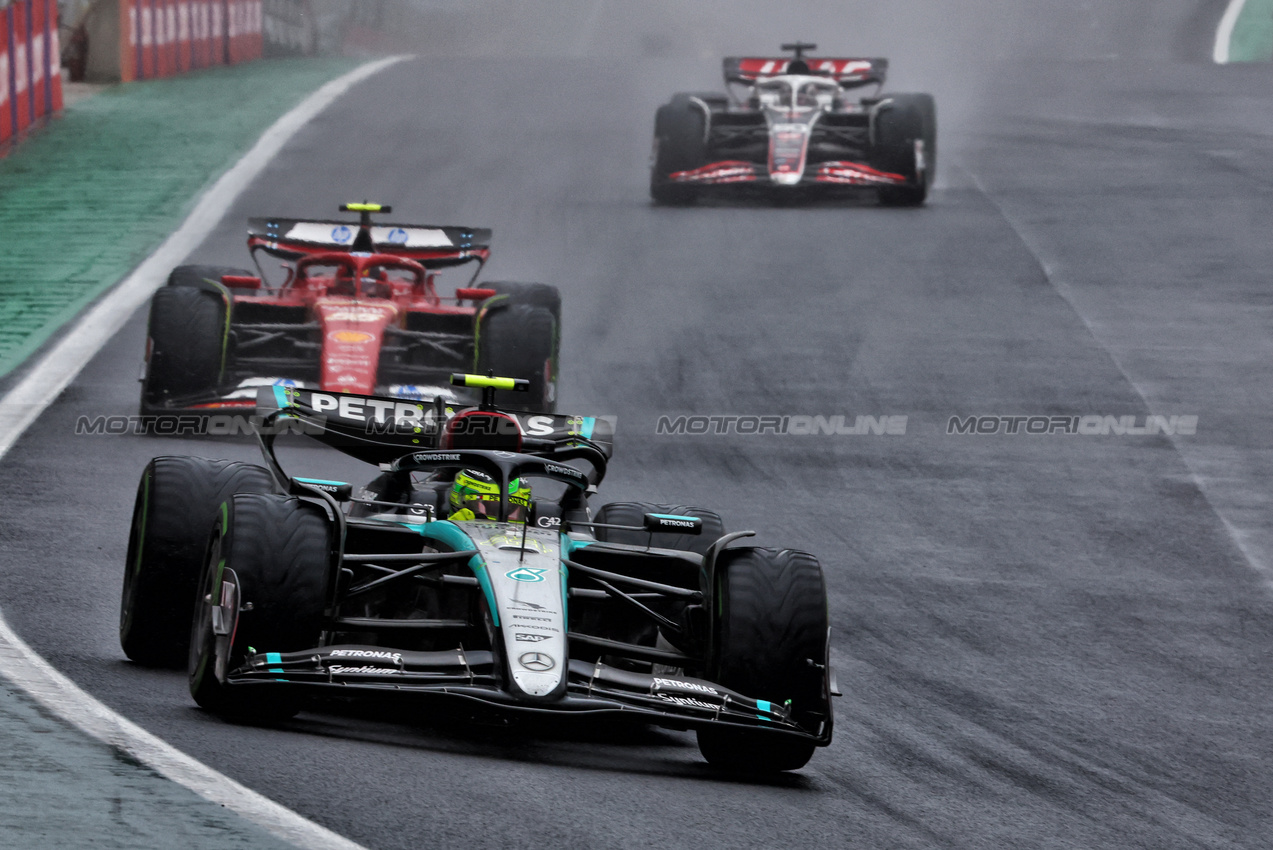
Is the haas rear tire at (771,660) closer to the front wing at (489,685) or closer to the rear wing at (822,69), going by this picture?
the front wing at (489,685)

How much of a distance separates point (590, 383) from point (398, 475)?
7.76 meters

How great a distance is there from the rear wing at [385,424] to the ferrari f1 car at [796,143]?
42.7 feet

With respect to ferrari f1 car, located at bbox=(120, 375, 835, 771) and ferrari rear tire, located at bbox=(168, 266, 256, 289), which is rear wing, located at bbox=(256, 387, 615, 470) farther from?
ferrari rear tire, located at bbox=(168, 266, 256, 289)

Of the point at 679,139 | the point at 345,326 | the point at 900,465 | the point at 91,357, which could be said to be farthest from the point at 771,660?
the point at 679,139

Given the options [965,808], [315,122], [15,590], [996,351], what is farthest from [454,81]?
[965,808]

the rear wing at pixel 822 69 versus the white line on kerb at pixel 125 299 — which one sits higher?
the rear wing at pixel 822 69

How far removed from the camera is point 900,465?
13891 millimetres

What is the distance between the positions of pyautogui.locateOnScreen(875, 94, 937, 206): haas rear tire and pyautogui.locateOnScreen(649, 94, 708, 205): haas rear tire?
6.62 ft

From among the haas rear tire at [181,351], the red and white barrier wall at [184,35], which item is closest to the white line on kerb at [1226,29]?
the red and white barrier wall at [184,35]

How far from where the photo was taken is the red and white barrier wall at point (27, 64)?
861 inches

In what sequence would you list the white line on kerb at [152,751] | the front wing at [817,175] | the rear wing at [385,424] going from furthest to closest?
the front wing at [817,175]
the rear wing at [385,424]
the white line on kerb at [152,751]

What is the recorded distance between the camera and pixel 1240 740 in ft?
28.1

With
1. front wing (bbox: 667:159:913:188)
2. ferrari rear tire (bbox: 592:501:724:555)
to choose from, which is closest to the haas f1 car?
ferrari rear tire (bbox: 592:501:724:555)

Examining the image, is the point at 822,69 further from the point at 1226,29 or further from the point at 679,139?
the point at 1226,29
